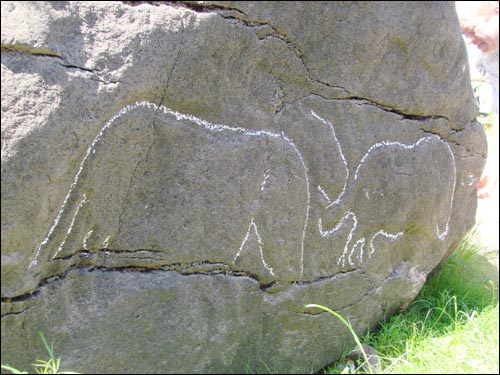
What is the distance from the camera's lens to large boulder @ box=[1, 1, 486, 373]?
1407mm

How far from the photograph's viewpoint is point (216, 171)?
1654 mm

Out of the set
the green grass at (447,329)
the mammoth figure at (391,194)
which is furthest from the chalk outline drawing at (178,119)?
the green grass at (447,329)

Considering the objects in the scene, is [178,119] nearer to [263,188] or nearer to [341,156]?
[263,188]

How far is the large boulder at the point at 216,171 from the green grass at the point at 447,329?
0.42 feet

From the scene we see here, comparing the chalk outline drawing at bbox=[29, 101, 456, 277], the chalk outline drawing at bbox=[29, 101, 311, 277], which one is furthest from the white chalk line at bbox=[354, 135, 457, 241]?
the chalk outline drawing at bbox=[29, 101, 311, 277]

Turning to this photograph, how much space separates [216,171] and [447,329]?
1.17 m

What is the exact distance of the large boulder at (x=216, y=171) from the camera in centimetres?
141

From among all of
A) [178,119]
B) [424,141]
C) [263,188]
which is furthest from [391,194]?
[178,119]

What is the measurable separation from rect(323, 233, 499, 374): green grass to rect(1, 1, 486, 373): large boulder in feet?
0.42

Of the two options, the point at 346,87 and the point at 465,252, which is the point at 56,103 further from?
the point at 465,252

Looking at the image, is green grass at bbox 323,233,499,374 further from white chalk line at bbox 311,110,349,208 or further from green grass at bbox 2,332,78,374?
green grass at bbox 2,332,78,374

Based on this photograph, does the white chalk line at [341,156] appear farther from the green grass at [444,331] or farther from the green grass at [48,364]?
the green grass at [48,364]

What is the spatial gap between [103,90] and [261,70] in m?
0.51

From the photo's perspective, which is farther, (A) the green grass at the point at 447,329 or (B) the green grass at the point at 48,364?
(A) the green grass at the point at 447,329
